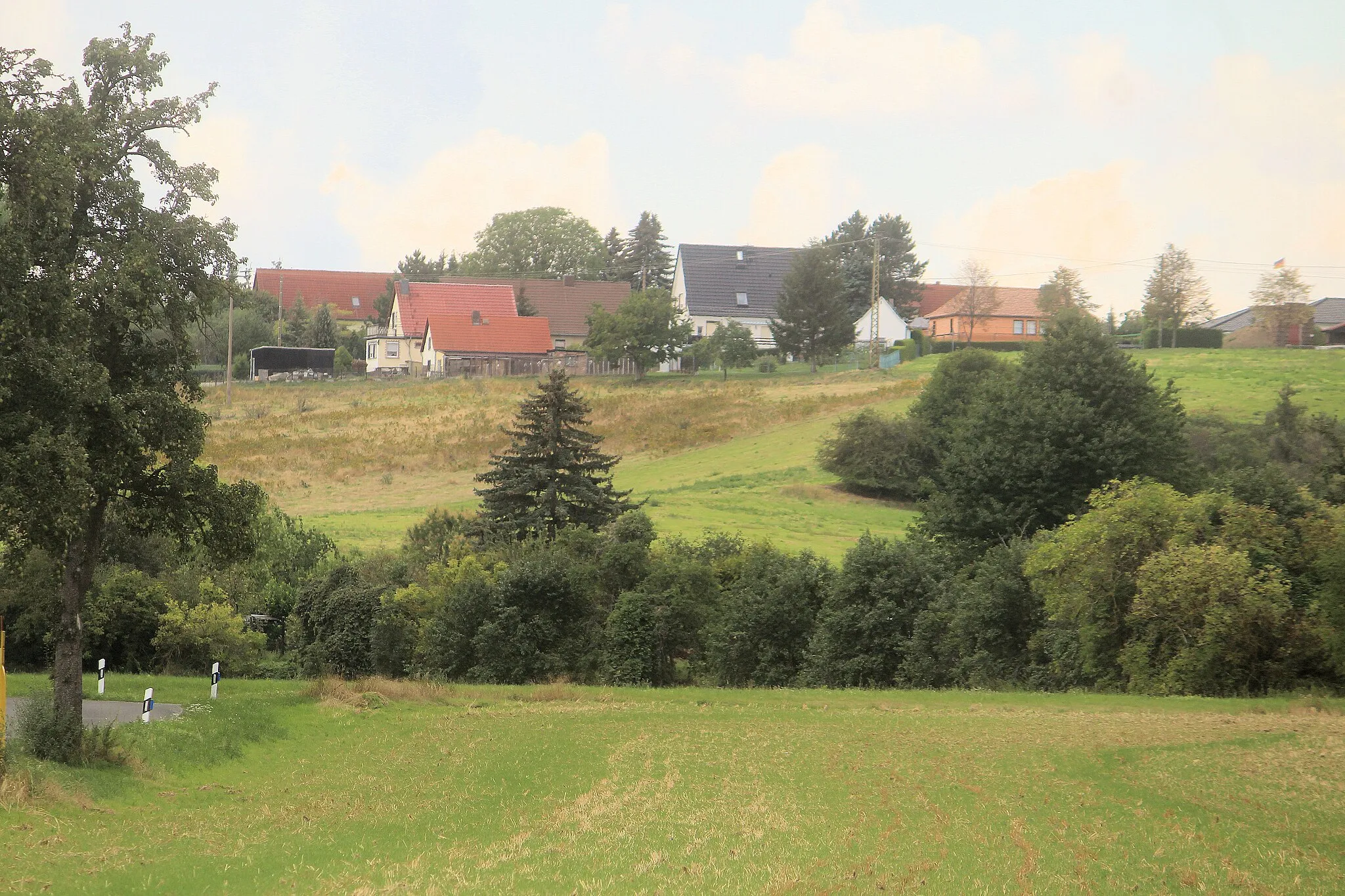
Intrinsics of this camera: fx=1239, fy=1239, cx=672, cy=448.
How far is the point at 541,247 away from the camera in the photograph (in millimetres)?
146125

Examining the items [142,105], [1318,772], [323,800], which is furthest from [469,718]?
[1318,772]

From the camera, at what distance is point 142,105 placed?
2045 cm

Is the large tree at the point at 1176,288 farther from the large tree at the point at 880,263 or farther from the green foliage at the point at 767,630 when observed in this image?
the green foliage at the point at 767,630

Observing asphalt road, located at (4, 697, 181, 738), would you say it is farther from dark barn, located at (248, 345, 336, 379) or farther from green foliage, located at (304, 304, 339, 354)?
green foliage, located at (304, 304, 339, 354)

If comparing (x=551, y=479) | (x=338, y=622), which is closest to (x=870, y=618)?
(x=551, y=479)

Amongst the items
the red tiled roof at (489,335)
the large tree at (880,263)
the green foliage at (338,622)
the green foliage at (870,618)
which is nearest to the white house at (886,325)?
the large tree at (880,263)

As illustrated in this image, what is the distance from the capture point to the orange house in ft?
365

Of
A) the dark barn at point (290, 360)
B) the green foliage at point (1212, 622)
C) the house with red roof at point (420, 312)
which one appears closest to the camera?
the green foliage at point (1212, 622)

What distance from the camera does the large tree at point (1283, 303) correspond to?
304 feet

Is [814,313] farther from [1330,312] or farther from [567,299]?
[1330,312]

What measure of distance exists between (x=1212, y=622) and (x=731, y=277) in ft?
308

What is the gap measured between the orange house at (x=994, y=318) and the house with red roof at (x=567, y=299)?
98.5 feet

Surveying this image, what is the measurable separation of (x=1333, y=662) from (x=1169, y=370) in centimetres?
5142

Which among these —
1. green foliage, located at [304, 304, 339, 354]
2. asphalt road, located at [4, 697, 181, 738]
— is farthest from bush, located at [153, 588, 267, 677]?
green foliage, located at [304, 304, 339, 354]
